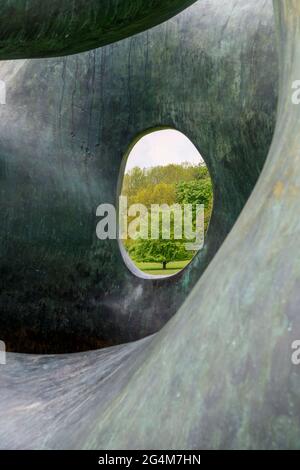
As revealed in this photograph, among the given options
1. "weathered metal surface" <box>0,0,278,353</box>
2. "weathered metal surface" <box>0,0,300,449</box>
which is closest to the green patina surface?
"weathered metal surface" <box>0,0,300,449</box>

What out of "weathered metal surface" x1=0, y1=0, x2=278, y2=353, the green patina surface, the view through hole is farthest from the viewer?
the view through hole

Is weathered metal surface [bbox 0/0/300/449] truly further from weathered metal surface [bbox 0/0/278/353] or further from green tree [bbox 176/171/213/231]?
green tree [bbox 176/171/213/231]

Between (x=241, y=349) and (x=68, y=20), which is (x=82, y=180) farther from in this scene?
(x=241, y=349)

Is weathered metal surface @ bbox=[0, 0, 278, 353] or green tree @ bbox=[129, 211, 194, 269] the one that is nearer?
weathered metal surface @ bbox=[0, 0, 278, 353]

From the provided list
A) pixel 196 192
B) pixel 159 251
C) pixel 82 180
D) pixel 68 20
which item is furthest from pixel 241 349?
pixel 159 251

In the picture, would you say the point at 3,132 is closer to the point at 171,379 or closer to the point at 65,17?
the point at 65,17

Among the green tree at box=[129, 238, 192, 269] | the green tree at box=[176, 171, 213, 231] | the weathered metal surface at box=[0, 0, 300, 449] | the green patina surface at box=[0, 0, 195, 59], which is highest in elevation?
the green tree at box=[176, 171, 213, 231]

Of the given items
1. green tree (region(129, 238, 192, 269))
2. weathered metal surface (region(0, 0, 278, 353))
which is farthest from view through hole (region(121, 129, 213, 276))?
weathered metal surface (region(0, 0, 278, 353))

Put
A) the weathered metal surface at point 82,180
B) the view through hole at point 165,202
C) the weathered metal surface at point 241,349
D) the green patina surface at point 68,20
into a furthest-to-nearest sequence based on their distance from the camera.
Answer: the view through hole at point 165,202
the weathered metal surface at point 82,180
the green patina surface at point 68,20
the weathered metal surface at point 241,349

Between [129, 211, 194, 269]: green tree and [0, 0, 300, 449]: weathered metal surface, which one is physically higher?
[129, 211, 194, 269]: green tree

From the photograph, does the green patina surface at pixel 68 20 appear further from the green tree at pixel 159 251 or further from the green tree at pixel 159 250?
the green tree at pixel 159 251

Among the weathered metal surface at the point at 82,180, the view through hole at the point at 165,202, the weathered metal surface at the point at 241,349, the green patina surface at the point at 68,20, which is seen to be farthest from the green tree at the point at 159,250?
the weathered metal surface at the point at 241,349

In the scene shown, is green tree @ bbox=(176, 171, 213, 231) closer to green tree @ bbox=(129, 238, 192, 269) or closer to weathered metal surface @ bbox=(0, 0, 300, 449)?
green tree @ bbox=(129, 238, 192, 269)

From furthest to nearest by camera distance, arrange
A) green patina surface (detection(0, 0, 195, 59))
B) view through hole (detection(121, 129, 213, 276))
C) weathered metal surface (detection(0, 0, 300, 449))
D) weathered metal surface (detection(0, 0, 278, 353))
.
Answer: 1. view through hole (detection(121, 129, 213, 276))
2. weathered metal surface (detection(0, 0, 278, 353))
3. green patina surface (detection(0, 0, 195, 59))
4. weathered metal surface (detection(0, 0, 300, 449))
